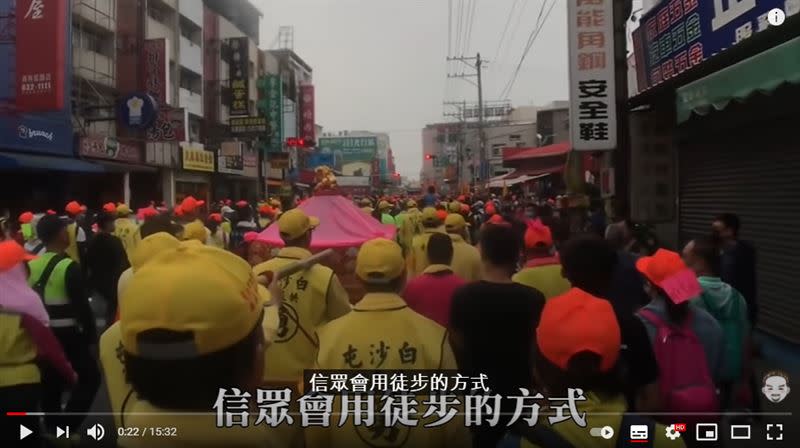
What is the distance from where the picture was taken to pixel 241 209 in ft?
27.2

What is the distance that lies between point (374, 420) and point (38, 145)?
13.8 m

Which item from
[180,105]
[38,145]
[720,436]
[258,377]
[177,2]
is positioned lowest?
[720,436]

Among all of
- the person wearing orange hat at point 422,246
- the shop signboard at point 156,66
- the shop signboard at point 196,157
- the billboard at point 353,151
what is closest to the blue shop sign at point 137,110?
the shop signboard at point 156,66

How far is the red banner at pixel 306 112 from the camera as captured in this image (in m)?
34.8

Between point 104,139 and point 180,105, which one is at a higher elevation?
point 180,105

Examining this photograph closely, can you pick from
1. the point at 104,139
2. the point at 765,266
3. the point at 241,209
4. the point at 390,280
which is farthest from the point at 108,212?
the point at 104,139

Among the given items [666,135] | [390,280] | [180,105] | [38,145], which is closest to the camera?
[390,280]

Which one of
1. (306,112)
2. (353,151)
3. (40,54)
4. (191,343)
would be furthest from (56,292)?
(353,151)

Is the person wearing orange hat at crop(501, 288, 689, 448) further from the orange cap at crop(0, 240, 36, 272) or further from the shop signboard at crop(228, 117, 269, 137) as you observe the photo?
the shop signboard at crop(228, 117, 269, 137)

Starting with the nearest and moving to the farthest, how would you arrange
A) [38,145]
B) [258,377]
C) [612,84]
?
[258,377], [612,84], [38,145]

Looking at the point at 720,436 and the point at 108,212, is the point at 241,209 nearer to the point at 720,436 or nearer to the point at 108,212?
the point at 108,212

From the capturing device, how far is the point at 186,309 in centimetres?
123

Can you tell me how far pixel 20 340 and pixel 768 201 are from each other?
561cm

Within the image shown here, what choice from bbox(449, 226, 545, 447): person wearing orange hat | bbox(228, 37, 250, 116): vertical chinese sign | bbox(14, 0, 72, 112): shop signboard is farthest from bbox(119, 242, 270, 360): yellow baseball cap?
bbox(228, 37, 250, 116): vertical chinese sign
